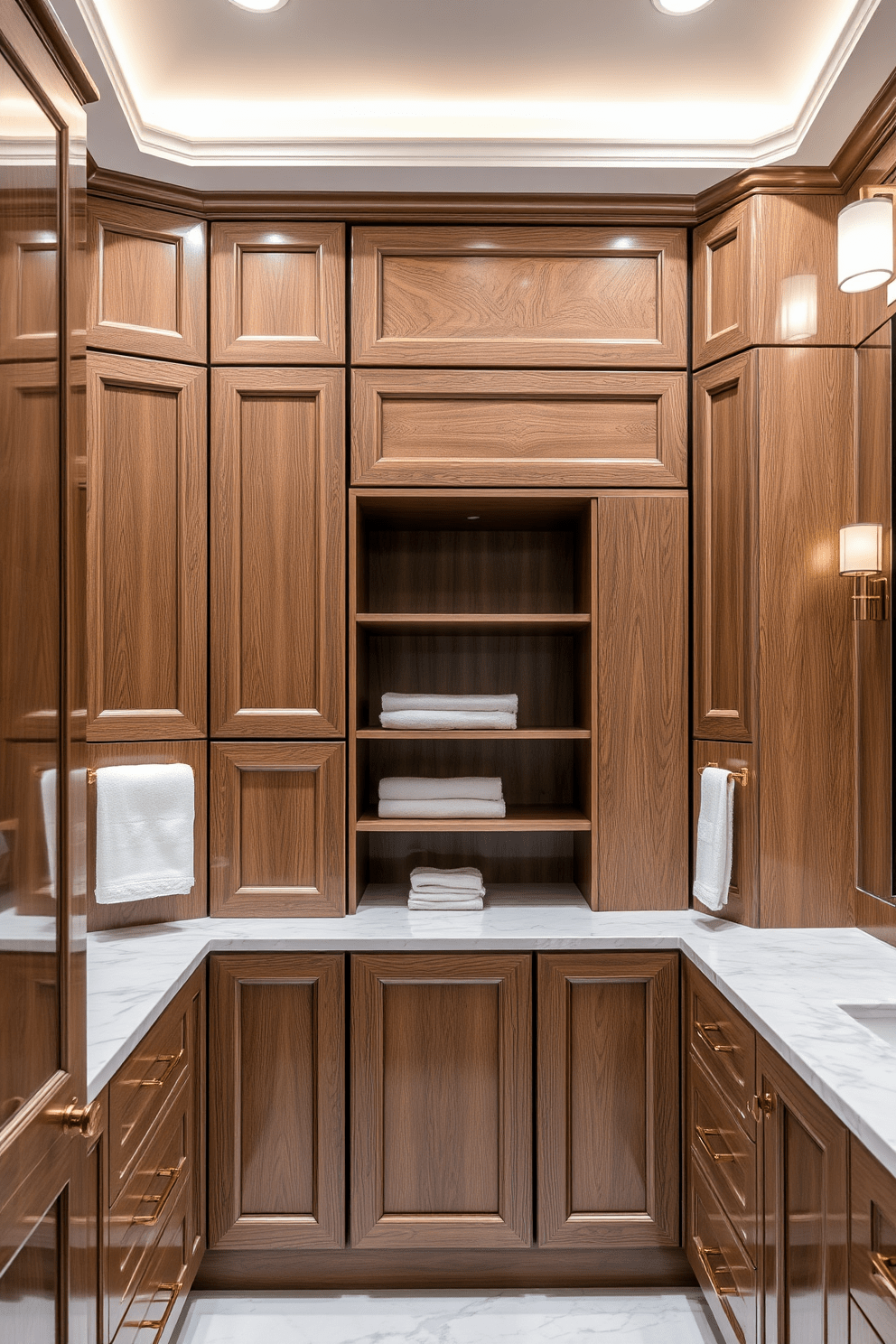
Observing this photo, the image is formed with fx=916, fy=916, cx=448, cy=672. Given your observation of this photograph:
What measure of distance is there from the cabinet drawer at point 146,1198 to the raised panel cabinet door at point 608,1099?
2.63 ft

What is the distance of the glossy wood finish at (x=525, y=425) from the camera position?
2348 mm

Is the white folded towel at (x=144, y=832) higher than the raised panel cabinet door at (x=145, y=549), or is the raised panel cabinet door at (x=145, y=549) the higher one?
the raised panel cabinet door at (x=145, y=549)

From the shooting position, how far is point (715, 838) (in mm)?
2209

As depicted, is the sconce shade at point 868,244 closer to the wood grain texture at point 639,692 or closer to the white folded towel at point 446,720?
the wood grain texture at point 639,692

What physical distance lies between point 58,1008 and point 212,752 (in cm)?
129

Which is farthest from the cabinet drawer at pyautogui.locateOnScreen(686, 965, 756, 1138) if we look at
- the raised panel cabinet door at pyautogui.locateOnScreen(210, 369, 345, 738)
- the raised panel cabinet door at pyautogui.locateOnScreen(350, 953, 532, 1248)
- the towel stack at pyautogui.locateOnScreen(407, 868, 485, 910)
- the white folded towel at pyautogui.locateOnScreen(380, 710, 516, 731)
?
the raised panel cabinet door at pyautogui.locateOnScreen(210, 369, 345, 738)

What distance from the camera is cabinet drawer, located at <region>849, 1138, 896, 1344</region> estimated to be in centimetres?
115

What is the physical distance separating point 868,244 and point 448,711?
4.66 feet

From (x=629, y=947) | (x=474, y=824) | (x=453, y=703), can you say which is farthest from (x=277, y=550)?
(x=629, y=947)

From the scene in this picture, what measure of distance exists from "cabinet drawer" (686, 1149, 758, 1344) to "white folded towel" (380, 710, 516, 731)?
111 cm

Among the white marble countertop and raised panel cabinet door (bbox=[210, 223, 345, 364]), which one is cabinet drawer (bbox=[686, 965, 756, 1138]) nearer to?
the white marble countertop

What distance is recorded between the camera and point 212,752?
92.0 inches

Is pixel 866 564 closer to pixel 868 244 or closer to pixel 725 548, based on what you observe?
pixel 725 548

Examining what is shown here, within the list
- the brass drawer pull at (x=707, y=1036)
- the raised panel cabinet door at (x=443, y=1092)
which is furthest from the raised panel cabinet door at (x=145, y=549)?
the brass drawer pull at (x=707, y=1036)
